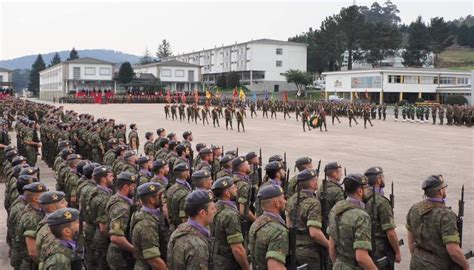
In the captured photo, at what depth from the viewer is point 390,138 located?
83.2 feet

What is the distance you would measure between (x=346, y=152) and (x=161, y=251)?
15809mm

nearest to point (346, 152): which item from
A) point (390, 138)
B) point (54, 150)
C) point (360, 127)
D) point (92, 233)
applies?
point (390, 138)

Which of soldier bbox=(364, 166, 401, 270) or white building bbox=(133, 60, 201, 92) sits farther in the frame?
white building bbox=(133, 60, 201, 92)

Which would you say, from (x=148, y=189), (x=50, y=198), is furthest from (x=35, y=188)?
(x=148, y=189)

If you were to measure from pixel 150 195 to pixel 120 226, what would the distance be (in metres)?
0.62

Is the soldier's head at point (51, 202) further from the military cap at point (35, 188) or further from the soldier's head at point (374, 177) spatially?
the soldier's head at point (374, 177)

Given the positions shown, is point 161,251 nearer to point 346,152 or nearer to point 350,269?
point 350,269

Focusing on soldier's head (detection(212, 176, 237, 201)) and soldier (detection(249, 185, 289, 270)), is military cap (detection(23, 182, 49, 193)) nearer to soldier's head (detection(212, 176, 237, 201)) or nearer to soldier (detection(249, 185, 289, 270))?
soldier's head (detection(212, 176, 237, 201))

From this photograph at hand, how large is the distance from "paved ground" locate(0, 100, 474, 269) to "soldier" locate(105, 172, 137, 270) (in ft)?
10.6

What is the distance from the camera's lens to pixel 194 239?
3877mm

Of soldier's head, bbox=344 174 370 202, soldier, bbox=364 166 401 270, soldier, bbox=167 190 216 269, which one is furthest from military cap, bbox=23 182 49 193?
soldier, bbox=364 166 401 270

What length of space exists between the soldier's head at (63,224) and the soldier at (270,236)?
1461 mm

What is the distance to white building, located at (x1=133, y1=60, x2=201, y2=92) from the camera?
8144 centimetres

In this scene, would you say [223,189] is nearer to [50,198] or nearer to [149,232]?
[149,232]
